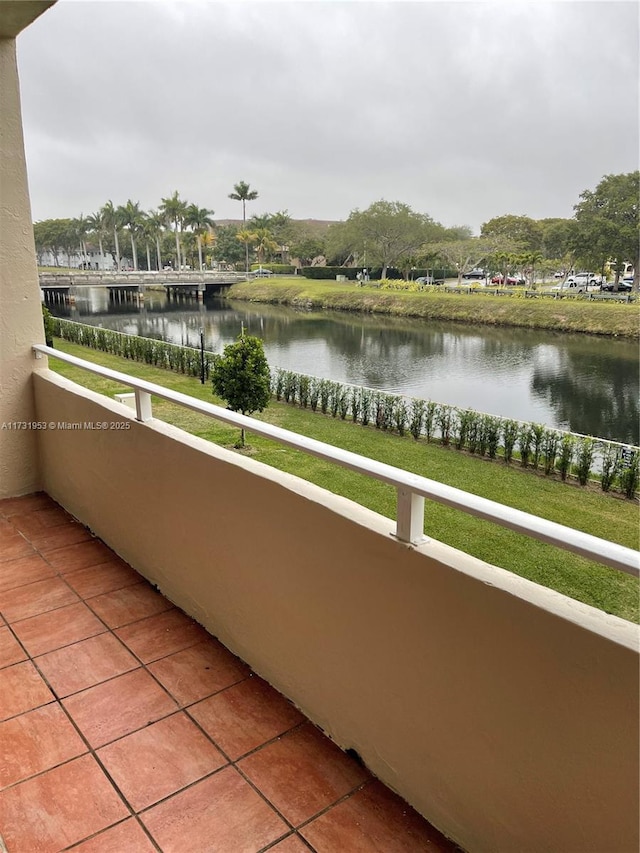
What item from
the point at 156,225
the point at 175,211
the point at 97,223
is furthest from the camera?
the point at 97,223

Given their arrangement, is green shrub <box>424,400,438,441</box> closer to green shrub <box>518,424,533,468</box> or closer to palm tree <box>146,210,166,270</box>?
green shrub <box>518,424,533,468</box>

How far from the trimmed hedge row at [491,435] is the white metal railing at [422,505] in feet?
23.7

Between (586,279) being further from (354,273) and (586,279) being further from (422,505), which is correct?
(422,505)

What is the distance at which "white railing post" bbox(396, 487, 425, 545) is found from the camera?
111cm

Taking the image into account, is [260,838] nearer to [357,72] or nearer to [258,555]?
[258,555]

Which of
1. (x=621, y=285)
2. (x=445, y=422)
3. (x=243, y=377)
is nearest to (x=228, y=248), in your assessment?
(x=621, y=285)

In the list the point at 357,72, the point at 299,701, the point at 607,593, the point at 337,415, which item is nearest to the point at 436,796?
the point at 299,701

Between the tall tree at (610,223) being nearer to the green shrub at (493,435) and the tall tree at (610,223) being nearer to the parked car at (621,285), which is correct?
the parked car at (621,285)

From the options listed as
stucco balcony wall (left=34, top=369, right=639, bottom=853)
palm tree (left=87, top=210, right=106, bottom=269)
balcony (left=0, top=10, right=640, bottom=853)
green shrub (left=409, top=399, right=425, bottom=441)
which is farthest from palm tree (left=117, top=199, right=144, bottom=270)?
stucco balcony wall (left=34, top=369, right=639, bottom=853)

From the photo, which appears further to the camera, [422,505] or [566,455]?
[566,455]

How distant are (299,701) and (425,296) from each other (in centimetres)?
3193

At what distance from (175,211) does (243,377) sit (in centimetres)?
5168

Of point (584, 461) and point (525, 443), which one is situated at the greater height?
point (525, 443)

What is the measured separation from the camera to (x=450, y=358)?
801 inches
